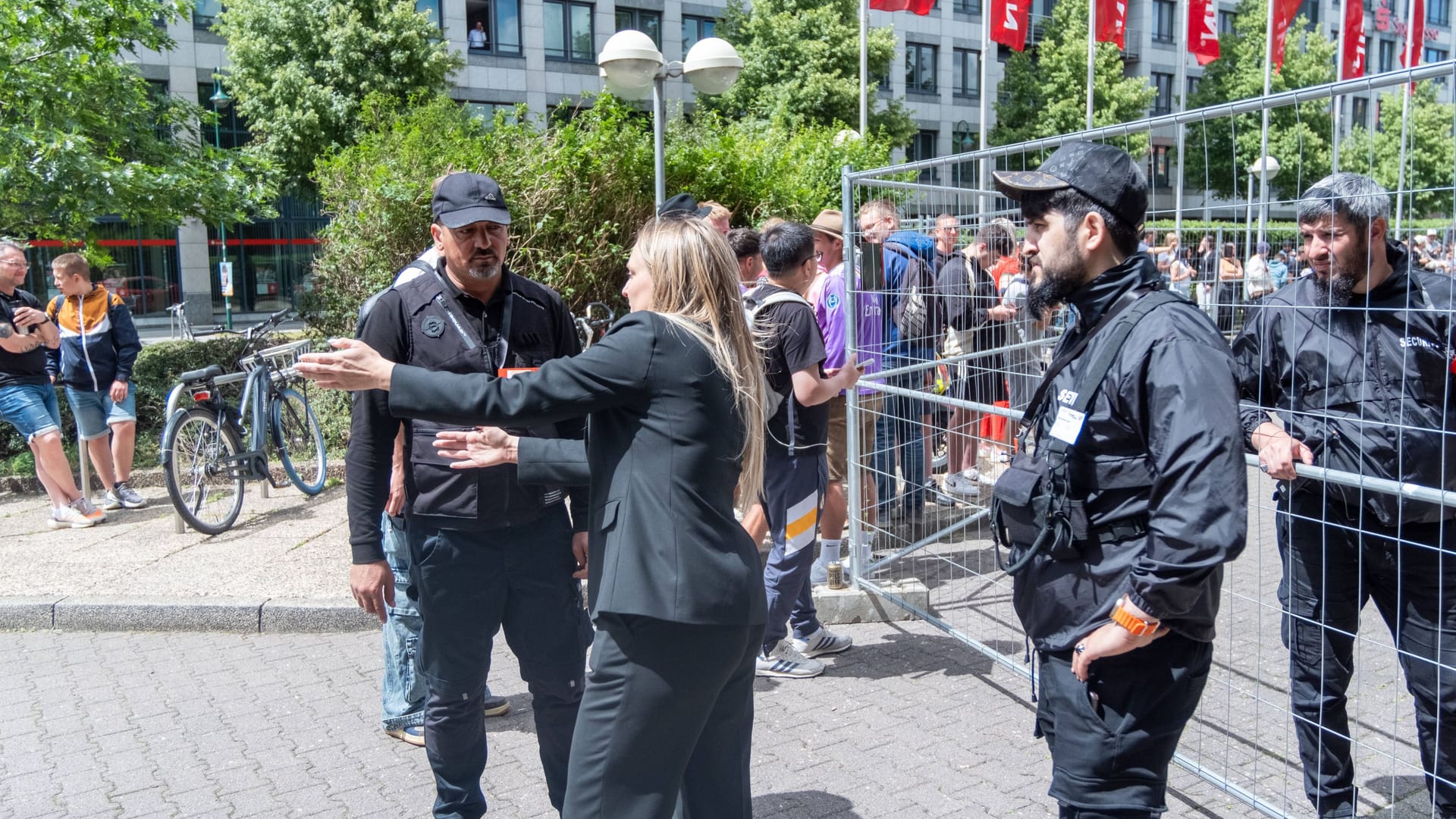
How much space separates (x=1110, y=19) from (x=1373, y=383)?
24.7 meters

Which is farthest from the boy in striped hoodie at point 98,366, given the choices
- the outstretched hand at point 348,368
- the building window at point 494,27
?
the building window at point 494,27

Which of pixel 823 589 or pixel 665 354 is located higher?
pixel 665 354

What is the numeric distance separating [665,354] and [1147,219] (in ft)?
6.82

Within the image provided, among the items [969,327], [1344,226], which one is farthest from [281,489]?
[1344,226]

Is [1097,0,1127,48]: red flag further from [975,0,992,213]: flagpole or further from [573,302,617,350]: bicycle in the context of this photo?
[573,302,617,350]: bicycle

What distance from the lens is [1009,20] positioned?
2361 centimetres

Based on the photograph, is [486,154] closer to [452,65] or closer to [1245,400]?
[1245,400]

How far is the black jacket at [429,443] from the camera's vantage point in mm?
3219

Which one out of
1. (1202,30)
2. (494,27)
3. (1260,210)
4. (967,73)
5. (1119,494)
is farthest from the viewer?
(967,73)

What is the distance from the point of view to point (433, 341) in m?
3.31

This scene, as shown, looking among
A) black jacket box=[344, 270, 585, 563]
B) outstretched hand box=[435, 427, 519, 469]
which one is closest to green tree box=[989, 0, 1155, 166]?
black jacket box=[344, 270, 585, 563]

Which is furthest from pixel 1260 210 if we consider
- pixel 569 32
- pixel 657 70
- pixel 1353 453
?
pixel 569 32

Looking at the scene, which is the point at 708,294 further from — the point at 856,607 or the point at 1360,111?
the point at 856,607

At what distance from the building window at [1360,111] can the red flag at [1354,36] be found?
24.5 meters
